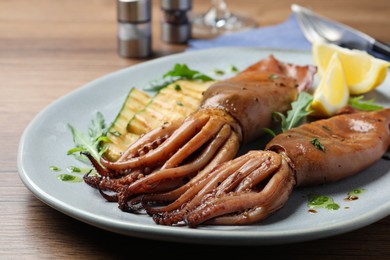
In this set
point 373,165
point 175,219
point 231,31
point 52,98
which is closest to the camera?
point 175,219

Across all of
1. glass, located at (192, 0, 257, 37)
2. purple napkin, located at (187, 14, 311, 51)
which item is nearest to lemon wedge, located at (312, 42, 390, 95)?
purple napkin, located at (187, 14, 311, 51)

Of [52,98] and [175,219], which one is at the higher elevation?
[175,219]

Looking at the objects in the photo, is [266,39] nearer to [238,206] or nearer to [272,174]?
[272,174]

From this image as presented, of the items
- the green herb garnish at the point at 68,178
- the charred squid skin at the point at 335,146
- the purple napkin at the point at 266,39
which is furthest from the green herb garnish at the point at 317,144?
the purple napkin at the point at 266,39

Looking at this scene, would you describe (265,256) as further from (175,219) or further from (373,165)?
(373,165)

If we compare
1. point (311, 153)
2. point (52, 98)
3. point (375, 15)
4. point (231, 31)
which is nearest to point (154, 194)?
point (311, 153)
